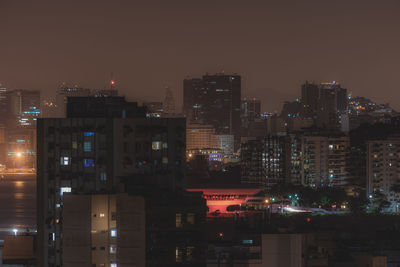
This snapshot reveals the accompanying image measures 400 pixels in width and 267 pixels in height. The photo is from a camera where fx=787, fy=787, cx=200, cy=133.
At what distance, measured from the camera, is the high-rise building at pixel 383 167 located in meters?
26.1

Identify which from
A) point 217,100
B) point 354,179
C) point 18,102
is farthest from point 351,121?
point 18,102

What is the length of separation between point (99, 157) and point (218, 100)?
194 ft

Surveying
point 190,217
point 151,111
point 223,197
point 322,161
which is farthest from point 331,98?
point 190,217

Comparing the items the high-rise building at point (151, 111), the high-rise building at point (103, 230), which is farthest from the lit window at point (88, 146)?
the high-rise building at point (151, 111)

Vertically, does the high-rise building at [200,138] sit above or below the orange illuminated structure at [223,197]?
above

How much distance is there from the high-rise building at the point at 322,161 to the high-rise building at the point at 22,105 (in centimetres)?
4411

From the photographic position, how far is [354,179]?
1163 inches

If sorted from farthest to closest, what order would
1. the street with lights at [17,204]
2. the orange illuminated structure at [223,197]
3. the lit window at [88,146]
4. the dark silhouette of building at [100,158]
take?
the orange illuminated structure at [223,197]
the street with lights at [17,204]
the lit window at [88,146]
the dark silhouette of building at [100,158]

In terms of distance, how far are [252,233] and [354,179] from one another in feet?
75.2

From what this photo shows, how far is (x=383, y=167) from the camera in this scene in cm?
2686

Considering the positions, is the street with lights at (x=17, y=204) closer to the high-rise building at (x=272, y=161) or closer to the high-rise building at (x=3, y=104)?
the high-rise building at (x=272, y=161)

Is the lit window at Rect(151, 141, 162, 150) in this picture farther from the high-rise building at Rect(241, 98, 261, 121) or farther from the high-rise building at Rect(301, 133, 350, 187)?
the high-rise building at Rect(241, 98, 261, 121)

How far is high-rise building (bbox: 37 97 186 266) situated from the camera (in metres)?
7.85

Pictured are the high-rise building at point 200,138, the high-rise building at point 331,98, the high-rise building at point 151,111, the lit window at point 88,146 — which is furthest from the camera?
the high-rise building at point 200,138
